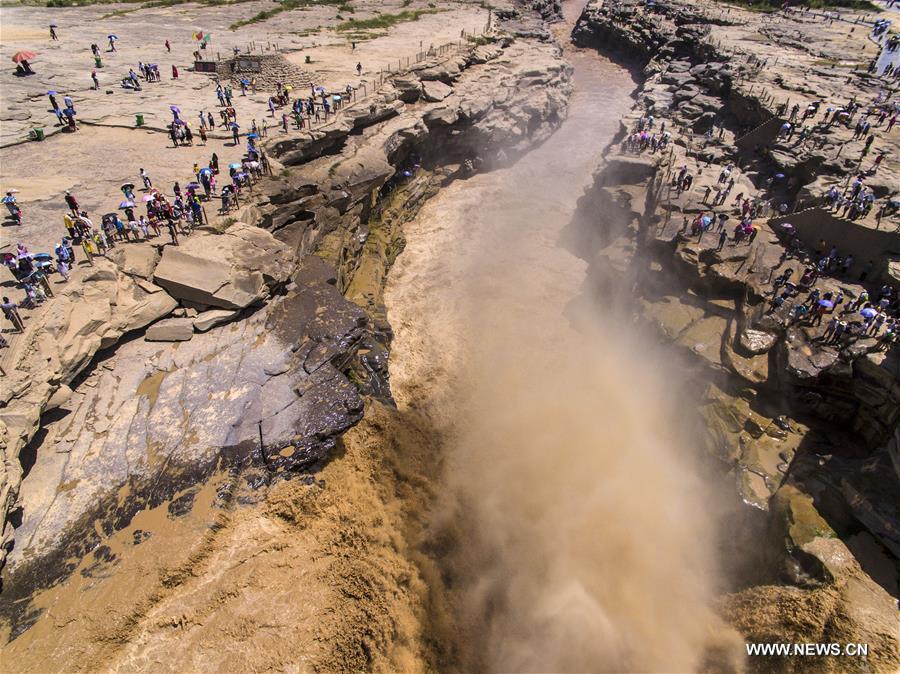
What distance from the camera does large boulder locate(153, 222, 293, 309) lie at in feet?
65.5

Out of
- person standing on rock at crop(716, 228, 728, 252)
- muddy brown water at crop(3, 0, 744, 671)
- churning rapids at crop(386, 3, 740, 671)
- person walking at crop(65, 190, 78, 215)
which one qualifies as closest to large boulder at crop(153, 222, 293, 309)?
person walking at crop(65, 190, 78, 215)

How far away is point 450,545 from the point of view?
17609mm

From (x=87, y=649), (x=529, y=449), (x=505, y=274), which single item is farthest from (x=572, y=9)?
(x=87, y=649)

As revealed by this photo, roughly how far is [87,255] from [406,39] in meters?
43.4

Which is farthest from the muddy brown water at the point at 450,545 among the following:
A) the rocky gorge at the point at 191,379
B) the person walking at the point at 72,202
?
the person walking at the point at 72,202

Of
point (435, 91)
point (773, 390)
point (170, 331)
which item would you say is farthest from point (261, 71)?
point (773, 390)

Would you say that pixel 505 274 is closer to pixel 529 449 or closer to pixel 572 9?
pixel 529 449

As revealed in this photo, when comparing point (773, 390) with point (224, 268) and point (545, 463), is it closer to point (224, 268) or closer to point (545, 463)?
point (545, 463)

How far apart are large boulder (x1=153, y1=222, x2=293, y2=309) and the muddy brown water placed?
7246 mm

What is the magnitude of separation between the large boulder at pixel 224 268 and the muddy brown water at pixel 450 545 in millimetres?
7246

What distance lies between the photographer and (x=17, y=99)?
33375 millimetres

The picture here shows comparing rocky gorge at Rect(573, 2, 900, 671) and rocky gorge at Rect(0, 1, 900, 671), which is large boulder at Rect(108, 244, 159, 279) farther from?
rocky gorge at Rect(573, 2, 900, 671)

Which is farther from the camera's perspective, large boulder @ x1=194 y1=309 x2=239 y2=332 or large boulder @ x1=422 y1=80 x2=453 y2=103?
large boulder @ x1=422 y1=80 x2=453 y2=103

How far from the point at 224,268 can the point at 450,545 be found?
14.4 metres
